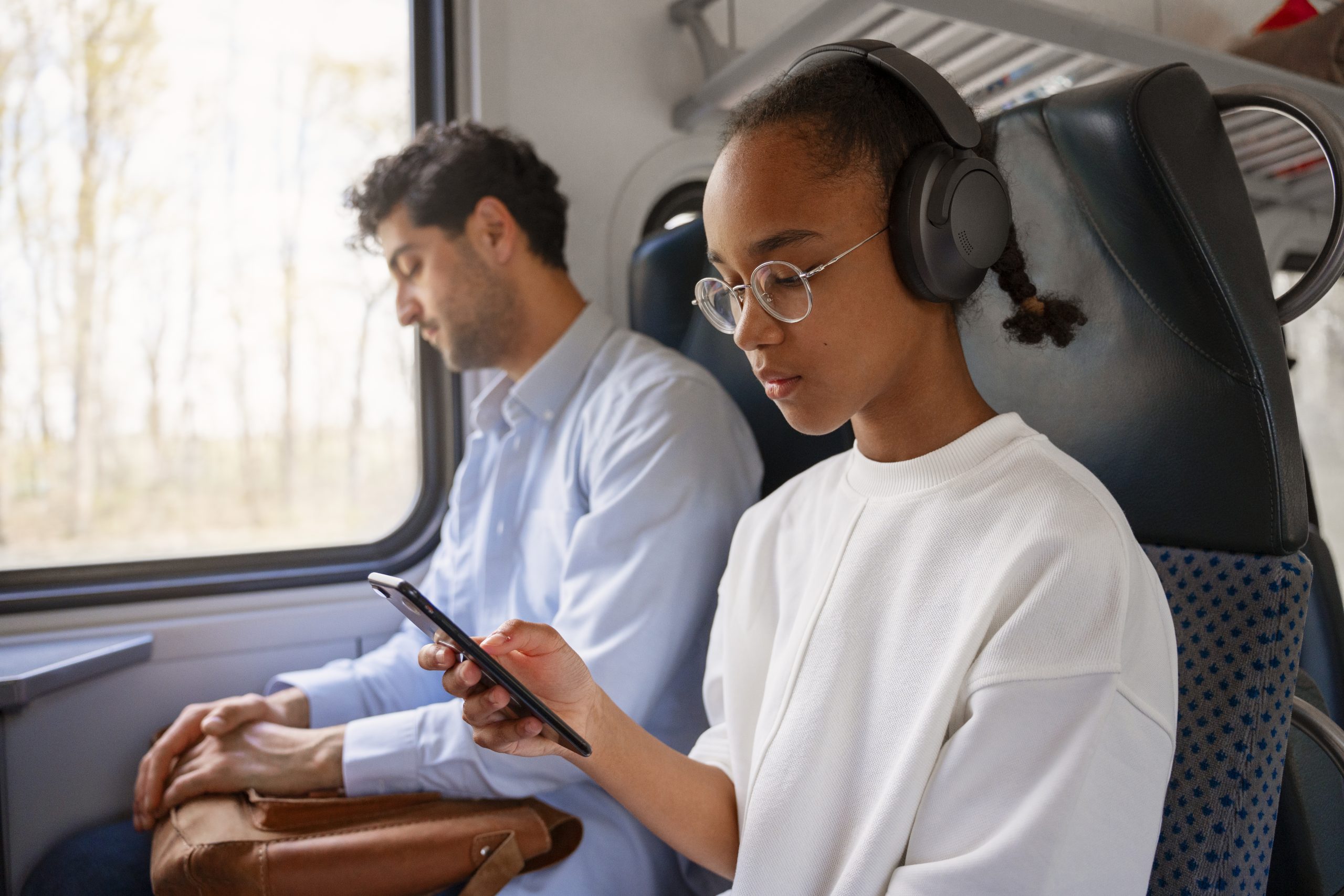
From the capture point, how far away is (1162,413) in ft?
2.90

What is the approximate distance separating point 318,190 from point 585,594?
4.02 ft

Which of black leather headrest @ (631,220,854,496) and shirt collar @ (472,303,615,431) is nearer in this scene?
black leather headrest @ (631,220,854,496)

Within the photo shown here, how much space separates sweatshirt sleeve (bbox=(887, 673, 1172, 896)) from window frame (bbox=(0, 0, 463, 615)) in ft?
4.68

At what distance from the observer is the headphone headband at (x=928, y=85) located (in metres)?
0.81

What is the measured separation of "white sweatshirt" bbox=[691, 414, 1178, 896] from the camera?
685 mm

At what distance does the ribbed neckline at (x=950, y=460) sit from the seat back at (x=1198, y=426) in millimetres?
160

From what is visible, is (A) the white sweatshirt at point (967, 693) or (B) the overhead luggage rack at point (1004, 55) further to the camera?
(B) the overhead luggage rack at point (1004, 55)

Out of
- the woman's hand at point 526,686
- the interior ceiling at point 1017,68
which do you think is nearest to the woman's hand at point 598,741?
the woman's hand at point 526,686

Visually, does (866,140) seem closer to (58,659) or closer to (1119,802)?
(1119,802)

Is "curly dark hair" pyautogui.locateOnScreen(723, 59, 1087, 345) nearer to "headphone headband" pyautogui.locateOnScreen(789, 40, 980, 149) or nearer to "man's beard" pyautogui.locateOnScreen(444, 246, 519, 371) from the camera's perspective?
"headphone headband" pyautogui.locateOnScreen(789, 40, 980, 149)

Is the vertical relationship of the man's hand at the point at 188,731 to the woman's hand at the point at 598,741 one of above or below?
below

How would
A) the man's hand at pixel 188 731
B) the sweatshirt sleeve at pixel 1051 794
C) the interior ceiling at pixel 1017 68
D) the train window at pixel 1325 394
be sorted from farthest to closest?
the train window at pixel 1325 394, the interior ceiling at pixel 1017 68, the man's hand at pixel 188 731, the sweatshirt sleeve at pixel 1051 794

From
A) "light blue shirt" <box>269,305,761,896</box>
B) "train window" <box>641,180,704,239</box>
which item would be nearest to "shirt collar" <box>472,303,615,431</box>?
"light blue shirt" <box>269,305,761,896</box>

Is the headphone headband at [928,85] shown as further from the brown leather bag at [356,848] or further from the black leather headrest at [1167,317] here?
the brown leather bag at [356,848]
